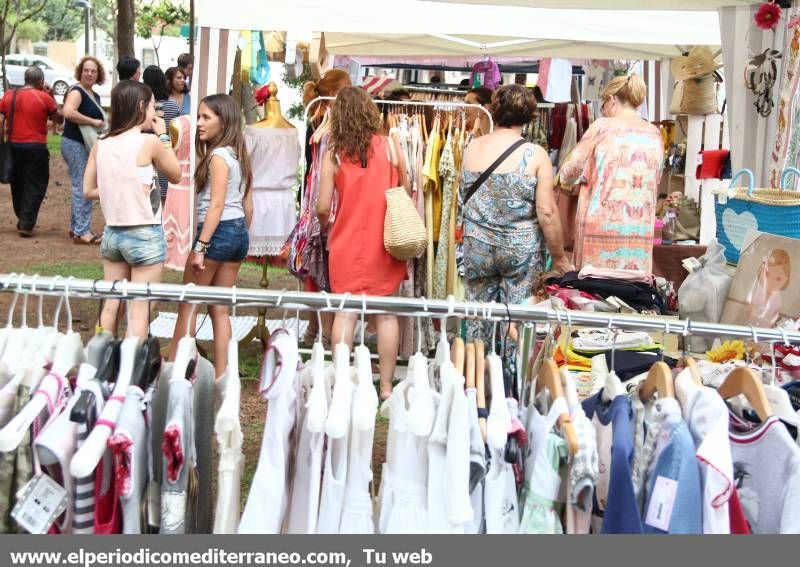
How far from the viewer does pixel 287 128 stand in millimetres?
5895

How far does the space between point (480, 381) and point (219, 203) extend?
294cm

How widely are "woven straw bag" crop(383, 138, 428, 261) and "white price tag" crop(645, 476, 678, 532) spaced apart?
3175mm

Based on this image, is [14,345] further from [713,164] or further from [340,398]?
[713,164]

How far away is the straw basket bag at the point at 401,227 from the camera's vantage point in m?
5.05

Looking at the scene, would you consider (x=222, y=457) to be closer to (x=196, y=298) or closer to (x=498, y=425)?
(x=196, y=298)

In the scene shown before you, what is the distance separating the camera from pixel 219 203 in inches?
191

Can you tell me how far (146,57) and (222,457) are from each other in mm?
54438

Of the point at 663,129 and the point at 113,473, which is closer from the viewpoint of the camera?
the point at 113,473

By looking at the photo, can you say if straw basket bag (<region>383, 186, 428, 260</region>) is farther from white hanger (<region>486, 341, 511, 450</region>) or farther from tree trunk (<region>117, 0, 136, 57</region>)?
tree trunk (<region>117, 0, 136, 57</region>)

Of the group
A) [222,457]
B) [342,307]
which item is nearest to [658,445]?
[342,307]

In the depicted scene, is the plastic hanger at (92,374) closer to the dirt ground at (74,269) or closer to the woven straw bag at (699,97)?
the dirt ground at (74,269)

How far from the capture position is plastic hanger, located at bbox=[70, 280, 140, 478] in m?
1.92

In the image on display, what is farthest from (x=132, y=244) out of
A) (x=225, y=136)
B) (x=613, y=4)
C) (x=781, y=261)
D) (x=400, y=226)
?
(x=613, y=4)
